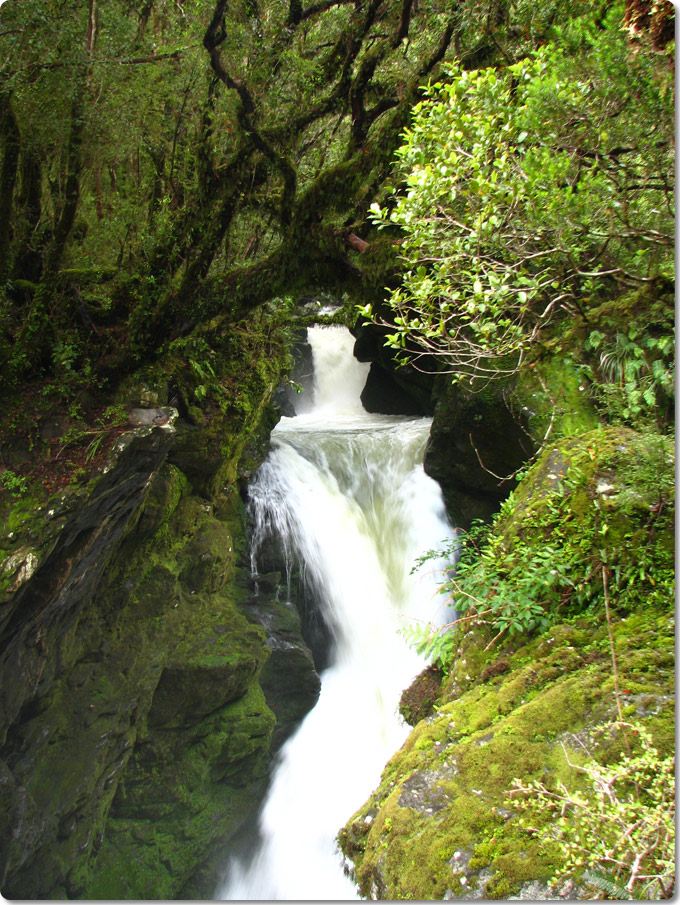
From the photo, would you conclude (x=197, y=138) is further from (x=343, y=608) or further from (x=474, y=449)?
(x=343, y=608)

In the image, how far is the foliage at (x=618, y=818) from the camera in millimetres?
1829

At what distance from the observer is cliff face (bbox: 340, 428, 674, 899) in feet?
7.26

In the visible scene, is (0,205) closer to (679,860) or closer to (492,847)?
(492,847)

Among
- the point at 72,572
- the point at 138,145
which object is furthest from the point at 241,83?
the point at 72,572

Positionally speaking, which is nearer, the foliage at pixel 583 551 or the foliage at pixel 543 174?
the foliage at pixel 543 174

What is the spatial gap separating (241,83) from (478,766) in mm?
6313

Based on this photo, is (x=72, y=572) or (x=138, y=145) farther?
(x=138, y=145)

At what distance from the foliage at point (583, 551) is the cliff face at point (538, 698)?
0.01 m

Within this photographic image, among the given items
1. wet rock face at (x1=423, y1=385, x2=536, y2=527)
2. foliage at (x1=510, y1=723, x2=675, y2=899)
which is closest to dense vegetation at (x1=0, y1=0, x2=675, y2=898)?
foliage at (x1=510, y1=723, x2=675, y2=899)

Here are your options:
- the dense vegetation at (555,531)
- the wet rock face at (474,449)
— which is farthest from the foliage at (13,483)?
the wet rock face at (474,449)

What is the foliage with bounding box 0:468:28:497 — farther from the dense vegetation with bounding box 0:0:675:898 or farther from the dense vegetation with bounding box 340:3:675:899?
the dense vegetation with bounding box 340:3:675:899

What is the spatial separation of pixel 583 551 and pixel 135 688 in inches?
220

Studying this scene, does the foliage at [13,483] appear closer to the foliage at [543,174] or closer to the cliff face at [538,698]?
the foliage at [543,174]

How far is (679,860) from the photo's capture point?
1808mm
